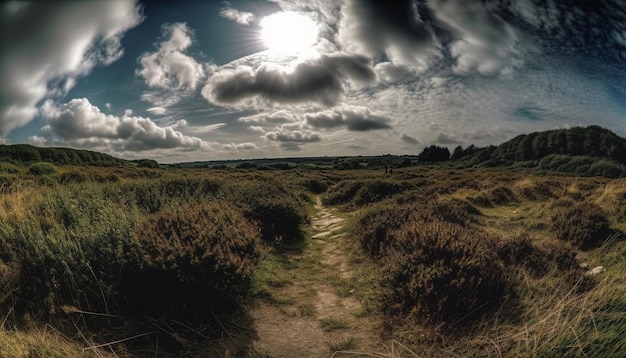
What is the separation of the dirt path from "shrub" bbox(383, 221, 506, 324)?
2.05 ft

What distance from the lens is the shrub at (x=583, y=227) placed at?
677 cm

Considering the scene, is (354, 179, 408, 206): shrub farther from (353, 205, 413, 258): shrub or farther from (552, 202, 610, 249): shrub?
(552, 202, 610, 249): shrub

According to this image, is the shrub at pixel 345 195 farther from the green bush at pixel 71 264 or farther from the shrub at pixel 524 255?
the green bush at pixel 71 264

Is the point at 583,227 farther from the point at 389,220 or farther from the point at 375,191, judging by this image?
the point at 375,191

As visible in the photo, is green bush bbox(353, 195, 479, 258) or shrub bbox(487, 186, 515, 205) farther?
shrub bbox(487, 186, 515, 205)

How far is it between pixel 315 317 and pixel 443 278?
1.88 meters

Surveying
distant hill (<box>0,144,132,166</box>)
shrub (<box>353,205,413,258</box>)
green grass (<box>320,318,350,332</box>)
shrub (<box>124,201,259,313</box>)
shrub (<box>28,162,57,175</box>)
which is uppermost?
distant hill (<box>0,144,132,166</box>)

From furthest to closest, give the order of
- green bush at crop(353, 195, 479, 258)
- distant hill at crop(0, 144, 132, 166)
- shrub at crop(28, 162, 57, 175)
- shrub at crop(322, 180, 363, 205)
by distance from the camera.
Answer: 1. distant hill at crop(0, 144, 132, 166)
2. shrub at crop(28, 162, 57, 175)
3. shrub at crop(322, 180, 363, 205)
4. green bush at crop(353, 195, 479, 258)

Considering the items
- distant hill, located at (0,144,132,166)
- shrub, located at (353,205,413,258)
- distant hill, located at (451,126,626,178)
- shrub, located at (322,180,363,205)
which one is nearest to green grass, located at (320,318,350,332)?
shrub, located at (353,205,413,258)

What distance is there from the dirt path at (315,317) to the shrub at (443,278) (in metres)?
0.62

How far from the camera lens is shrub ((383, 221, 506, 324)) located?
423 centimetres

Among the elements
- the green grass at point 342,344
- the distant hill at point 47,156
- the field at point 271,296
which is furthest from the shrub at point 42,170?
the distant hill at point 47,156

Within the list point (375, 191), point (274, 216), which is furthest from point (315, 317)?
point (375, 191)

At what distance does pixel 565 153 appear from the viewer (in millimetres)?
59812
